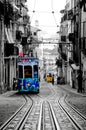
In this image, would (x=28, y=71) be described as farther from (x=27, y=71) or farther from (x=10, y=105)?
(x=10, y=105)

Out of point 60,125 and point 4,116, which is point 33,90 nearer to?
point 4,116

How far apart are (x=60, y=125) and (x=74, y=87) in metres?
45.4

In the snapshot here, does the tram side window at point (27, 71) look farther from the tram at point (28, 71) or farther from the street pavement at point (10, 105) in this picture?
the street pavement at point (10, 105)

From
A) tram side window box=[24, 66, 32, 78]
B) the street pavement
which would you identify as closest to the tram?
tram side window box=[24, 66, 32, 78]

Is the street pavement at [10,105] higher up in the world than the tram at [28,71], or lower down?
lower down

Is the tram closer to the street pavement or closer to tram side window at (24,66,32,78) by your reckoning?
tram side window at (24,66,32,78)

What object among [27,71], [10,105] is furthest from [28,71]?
[10,105]

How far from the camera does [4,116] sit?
22.9 meters

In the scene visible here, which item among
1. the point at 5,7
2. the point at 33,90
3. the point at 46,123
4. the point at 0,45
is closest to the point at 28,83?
the point at 33,90

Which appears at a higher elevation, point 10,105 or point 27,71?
point 27,71

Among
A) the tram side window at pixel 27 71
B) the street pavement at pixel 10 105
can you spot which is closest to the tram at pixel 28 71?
the tram side window at pixel 27 71

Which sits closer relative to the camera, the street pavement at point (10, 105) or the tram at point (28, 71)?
the street pavement at point (10, 105)

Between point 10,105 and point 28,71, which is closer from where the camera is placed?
point 10,105

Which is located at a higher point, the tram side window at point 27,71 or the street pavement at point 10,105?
the tram side window at point 27,71
